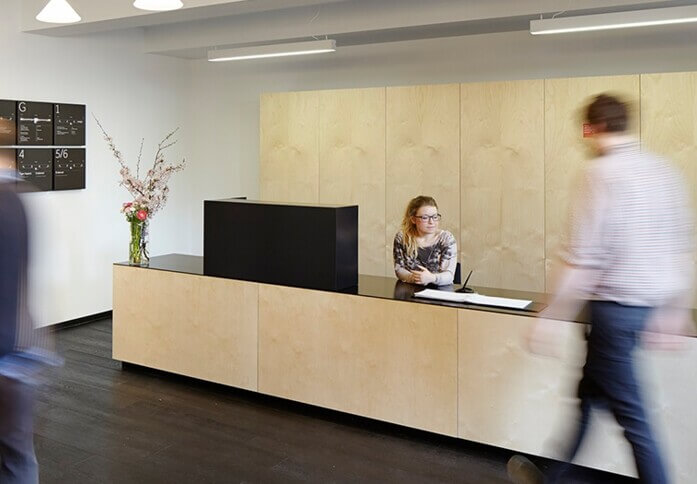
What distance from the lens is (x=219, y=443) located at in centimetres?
369

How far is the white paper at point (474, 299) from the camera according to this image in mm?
3432

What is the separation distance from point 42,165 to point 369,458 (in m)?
4.12

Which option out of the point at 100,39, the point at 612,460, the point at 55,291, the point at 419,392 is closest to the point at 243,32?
the point at 100,39

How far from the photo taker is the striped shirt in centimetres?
238

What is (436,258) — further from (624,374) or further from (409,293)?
(624,374)

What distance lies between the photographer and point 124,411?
416cm

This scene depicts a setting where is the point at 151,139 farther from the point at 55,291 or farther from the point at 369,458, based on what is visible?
the point at 369,458

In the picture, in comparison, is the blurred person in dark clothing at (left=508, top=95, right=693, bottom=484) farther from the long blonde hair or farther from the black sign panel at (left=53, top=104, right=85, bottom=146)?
the black sign panel at (left=53, top=104, right=85, bottom=146)

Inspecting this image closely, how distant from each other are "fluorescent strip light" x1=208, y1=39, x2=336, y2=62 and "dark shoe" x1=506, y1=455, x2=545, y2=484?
3.63 meters

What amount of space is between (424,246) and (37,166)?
3.70m

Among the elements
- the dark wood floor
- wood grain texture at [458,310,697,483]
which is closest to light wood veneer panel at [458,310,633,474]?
wood grain texture at [458,310,697,483]

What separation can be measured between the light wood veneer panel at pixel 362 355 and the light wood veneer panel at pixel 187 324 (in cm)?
15

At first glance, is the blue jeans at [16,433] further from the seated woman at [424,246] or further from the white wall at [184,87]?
the white wall at [184,87]

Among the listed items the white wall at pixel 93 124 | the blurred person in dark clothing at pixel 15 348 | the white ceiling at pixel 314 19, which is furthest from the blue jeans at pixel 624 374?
the white wall at pixel 93 124
